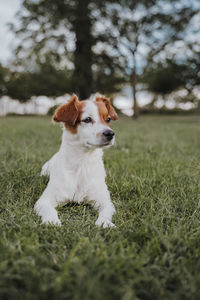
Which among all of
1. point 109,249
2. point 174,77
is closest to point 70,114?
point 109,249

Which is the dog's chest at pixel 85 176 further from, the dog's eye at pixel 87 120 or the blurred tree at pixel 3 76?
the blurred tree at pixel 3 76

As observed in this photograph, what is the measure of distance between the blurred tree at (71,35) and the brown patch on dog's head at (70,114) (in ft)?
52.4

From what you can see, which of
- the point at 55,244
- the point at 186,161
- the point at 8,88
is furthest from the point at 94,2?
the point at 8,88

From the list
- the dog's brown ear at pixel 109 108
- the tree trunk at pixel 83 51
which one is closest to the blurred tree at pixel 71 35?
the tree trunk at pixel 83 51

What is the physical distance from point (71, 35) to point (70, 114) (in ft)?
58.8

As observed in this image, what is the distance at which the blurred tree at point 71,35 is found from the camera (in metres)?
17.4

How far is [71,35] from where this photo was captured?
61.4 feet

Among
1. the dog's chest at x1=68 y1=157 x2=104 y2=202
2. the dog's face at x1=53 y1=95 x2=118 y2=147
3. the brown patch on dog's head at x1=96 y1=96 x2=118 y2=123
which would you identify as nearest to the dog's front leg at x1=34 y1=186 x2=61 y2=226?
the dog's chest at x1=68 y1=157 x2=104 y2=202

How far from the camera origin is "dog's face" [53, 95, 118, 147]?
8.95ft

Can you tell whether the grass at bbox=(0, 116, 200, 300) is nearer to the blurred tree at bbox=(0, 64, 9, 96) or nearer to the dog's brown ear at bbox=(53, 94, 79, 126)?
the dog's brown ear at bbox=(53, 94, 79, 126)

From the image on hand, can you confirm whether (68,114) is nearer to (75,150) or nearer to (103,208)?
(75,150)

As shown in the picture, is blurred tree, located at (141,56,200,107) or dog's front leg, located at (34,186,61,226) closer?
dog's front leg, located at (34,186,61,226)

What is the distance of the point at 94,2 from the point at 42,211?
18.8 metres

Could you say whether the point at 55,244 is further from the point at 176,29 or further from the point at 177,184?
the point at 176,29
